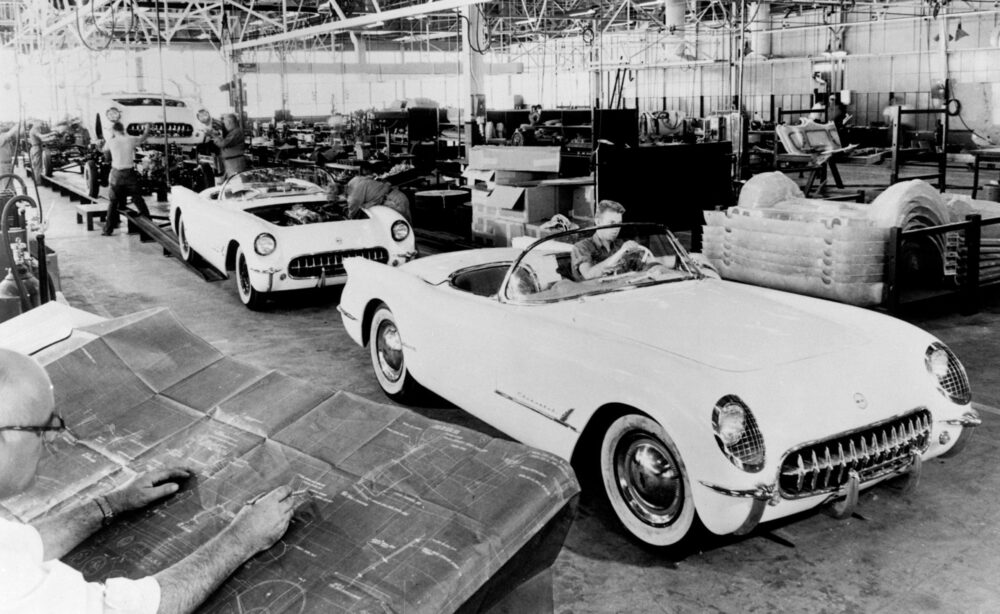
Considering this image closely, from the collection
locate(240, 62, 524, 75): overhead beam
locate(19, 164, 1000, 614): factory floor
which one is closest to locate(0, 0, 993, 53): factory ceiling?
locate(240, 62, 524, 75): overhead beam

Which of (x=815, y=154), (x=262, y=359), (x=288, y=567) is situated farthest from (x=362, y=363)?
(x=815, y=154)

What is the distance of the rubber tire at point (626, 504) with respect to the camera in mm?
3705

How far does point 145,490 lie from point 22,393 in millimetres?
1040

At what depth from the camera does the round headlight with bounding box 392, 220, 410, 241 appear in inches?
350

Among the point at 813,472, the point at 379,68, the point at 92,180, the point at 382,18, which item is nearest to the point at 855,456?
the point at 813,472

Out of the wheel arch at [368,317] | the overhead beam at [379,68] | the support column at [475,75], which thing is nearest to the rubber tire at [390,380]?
the wheel arch at [368,317]

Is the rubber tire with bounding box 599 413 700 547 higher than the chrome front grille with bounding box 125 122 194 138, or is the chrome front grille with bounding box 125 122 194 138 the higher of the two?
the chrome front grille with bounding box 125 122 194 138

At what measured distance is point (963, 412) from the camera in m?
4.15

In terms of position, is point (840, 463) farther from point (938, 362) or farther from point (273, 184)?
point (273, 184)

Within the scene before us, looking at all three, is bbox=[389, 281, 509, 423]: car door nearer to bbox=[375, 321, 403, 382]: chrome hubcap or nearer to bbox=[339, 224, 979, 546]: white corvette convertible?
bbox=[339, 224, 979, 546]: white corvette convertible

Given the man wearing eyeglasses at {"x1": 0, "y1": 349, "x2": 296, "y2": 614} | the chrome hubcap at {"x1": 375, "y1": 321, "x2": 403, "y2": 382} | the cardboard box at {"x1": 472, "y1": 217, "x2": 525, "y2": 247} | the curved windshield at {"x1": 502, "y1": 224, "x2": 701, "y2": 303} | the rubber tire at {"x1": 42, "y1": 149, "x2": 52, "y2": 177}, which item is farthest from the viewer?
the rubber tire at {"x1": 42, "y1": 149, "x2": 52, "y2": 177}

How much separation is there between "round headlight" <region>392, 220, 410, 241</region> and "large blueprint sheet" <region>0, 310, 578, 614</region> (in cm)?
499

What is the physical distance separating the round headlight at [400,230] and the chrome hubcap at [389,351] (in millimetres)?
2866

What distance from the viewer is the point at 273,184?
10.3 m
